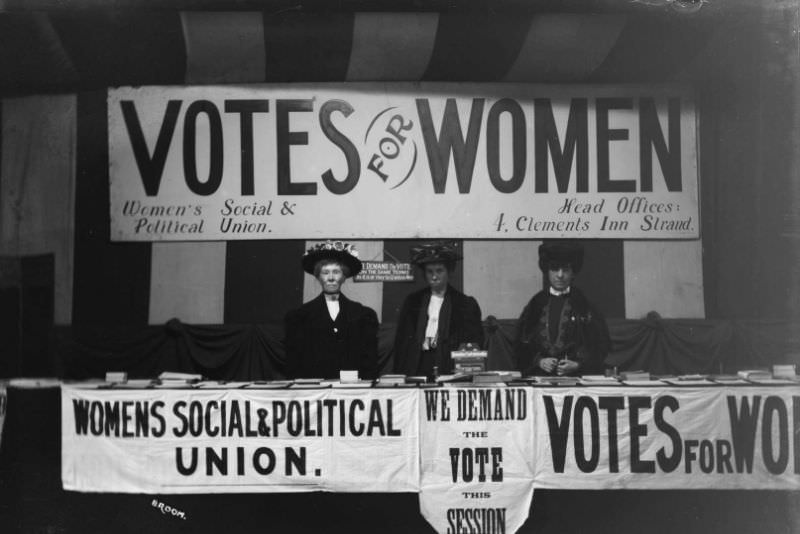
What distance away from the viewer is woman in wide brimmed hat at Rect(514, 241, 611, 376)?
7.37 meters

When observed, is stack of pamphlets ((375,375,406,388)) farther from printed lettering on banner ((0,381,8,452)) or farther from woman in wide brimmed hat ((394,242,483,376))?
printed lettering on banner ((0,381,8,452))

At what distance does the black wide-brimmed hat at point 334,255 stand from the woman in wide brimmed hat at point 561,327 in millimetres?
1513

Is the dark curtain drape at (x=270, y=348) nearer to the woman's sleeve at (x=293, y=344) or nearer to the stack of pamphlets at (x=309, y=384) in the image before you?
the woman's sleeve at (x=293, y=344)

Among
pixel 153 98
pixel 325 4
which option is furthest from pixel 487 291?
pixel 153 98

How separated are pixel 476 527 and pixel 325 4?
3.97m

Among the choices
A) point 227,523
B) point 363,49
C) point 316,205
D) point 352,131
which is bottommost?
point 227,523

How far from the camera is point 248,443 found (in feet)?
19.7

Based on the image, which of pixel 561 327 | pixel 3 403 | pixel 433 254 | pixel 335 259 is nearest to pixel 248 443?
pixel 335 259

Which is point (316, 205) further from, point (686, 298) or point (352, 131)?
point (686, 298)

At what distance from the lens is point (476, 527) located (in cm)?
591

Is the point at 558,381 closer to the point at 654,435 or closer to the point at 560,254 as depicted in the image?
the point at 654,435

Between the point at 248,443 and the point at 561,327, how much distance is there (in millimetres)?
2852

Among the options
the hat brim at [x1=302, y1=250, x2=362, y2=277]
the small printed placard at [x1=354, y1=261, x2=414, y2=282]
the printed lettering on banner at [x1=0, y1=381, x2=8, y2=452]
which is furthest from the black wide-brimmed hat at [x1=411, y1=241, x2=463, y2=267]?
the printed lettering on banner at [x1=0, y1=381, x2=8, y2=452]

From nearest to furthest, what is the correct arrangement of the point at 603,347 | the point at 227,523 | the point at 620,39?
the point at 227,523
the point at 620,39
the point at 603,347
